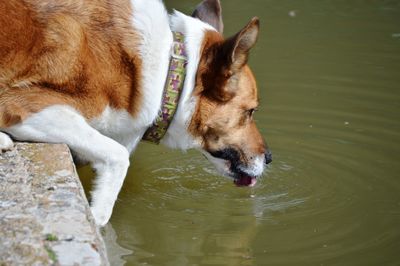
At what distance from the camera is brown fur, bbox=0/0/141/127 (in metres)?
4.05

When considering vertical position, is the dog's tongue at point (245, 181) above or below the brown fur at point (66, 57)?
below

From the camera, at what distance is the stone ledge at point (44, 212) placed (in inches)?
119

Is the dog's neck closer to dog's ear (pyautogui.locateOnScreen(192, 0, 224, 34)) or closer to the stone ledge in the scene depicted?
dog's ear (pyautogui.locateOnScreen(192, 0, 224, 34))

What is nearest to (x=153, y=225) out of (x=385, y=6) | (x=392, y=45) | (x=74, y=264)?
(x=74, y=264)

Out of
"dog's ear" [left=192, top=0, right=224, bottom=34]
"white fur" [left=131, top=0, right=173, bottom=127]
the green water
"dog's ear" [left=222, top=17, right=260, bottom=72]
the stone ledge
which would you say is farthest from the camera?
"dog's ear" [left=192, top=0, right=224, bottom=34]

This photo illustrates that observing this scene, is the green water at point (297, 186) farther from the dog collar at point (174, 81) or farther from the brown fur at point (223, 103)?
the dog collar at point (174, 81)

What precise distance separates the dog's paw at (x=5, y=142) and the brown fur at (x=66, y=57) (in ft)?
0.28

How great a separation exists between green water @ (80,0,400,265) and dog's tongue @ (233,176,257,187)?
15 centimetres

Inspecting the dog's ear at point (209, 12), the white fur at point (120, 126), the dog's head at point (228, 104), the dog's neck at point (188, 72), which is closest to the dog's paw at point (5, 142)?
the white fur at point (120, 126)

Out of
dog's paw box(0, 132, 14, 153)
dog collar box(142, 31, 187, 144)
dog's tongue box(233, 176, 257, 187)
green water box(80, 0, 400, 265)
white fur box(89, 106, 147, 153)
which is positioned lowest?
green water box(80, 0, 400, 265)

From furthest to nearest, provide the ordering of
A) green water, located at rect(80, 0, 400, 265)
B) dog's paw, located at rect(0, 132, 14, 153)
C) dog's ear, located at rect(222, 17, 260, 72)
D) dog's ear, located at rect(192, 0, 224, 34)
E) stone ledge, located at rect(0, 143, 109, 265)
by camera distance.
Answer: dog's ear, located at rect(192, 0, 224, 34) → green water, located at rect(80, 0, 400, 265) → dog's ear, located at rect(222, 17, 260, 72) → dog's paw, located at rect(0, 132, 14, 153) → stone ledge, located at rect(0, 143, 109, 265)

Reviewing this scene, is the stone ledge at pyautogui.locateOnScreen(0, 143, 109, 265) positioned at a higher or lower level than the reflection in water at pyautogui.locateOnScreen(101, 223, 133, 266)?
higher

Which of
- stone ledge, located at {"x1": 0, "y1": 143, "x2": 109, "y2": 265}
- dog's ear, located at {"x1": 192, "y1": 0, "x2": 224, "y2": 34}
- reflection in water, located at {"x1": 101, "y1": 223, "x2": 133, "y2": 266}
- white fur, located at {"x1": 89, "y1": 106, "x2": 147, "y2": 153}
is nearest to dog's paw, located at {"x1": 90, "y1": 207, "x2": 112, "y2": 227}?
A: reflection in water, located at {"x1": 101, "y1": 223, "x2": 133, "y2": 266}

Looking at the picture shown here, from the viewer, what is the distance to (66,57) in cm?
409
